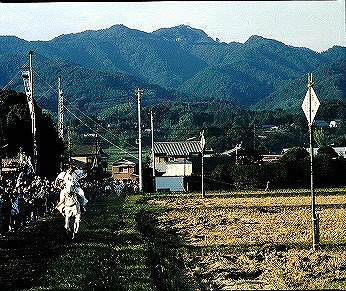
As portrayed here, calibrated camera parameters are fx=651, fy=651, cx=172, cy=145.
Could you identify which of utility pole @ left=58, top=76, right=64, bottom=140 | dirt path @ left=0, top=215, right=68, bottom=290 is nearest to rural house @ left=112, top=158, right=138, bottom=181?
utility pole @ left=58, top=76, right=64, bottom=140

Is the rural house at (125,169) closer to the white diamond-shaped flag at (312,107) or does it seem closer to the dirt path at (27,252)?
the dirt path at (27,252)

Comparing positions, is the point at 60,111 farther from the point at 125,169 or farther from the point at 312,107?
the point at 125,169

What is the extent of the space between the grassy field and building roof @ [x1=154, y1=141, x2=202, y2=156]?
57.4 metres

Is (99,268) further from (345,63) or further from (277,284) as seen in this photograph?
(345,63)

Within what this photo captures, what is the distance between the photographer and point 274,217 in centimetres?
2302

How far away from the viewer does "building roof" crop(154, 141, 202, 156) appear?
79000 mm

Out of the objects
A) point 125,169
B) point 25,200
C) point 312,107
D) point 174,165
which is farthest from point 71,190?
point 125,169

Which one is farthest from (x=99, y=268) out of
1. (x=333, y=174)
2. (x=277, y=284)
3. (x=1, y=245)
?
(x=333, y=174)

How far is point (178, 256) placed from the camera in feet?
44.9

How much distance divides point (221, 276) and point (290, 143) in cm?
9198

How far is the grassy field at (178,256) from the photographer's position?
1008 cm

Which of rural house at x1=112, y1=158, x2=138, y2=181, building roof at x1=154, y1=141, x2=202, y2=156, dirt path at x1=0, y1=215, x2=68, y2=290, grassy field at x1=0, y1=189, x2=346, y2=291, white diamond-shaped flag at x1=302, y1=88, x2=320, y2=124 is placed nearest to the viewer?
grassy field at x1=0, y1=189, x2=346, y2=291

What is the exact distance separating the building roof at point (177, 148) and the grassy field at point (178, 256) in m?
57.4

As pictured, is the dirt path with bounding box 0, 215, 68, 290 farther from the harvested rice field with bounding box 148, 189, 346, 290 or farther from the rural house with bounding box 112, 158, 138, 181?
the rural house with bounding box 112, 158, 138, 181
